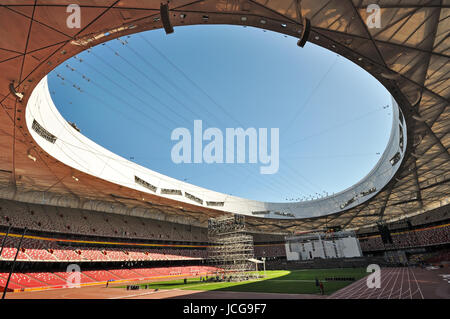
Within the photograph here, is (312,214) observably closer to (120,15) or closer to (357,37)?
(357,37)

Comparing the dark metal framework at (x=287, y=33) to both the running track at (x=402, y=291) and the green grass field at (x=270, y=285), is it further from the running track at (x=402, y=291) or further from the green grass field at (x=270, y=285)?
the green grass field at (x=270, y=285)

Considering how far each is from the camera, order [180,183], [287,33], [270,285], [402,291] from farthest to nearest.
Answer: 1. [180,183]
2. [270,285]
3. [402,291]
4. [287,33]

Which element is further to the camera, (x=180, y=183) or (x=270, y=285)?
(x=180, y=183)

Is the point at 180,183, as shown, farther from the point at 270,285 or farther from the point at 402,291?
the point at 402,291

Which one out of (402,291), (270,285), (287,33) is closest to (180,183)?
(270,285)

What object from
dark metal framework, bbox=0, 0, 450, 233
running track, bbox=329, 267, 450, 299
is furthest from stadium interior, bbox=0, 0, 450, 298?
running track, bbox=329, 267, 450, 299

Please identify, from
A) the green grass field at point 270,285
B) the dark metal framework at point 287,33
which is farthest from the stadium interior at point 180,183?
the green grass field at point 270,285

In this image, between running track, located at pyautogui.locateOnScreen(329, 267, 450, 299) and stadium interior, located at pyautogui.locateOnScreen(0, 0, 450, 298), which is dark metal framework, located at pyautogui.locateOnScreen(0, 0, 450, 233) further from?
running track, located at pyautogui.locateOnScreen(329, 267, 450, 299)

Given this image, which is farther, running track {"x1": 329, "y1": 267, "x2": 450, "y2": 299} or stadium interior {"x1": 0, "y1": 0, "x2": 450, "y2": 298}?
running track {"x1": 329, "y1": 267, "x2": 450, "y2": 299}

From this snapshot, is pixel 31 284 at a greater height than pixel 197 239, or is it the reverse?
pixel 197 239

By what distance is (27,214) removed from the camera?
36156mm

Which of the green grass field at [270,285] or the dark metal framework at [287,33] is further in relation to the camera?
the green grass field at [270,285]
